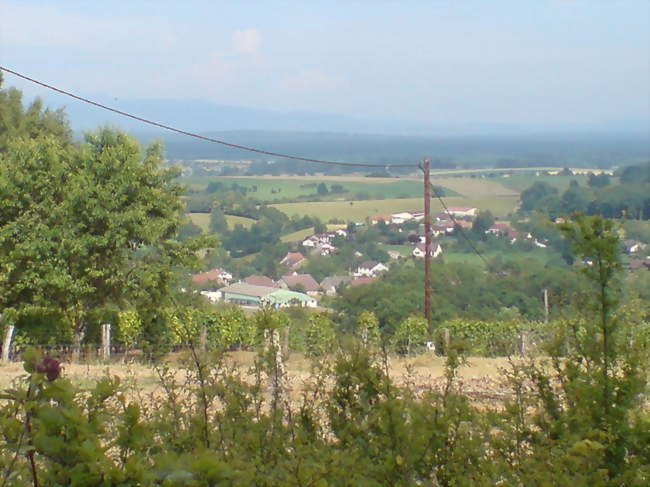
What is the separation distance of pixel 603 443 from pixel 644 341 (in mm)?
508

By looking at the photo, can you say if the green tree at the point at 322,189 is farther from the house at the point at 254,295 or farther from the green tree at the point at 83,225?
the green tree at the point at 83,225

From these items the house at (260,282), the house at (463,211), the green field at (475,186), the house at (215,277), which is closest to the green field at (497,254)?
the house at (260,282)

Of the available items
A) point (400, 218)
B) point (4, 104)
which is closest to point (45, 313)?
point (4, 104)

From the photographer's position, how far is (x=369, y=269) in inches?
1874

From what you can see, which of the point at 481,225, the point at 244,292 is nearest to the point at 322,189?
the point at 481,225

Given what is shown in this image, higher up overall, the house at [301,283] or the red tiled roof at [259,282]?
the red tiled roof at [259,282]

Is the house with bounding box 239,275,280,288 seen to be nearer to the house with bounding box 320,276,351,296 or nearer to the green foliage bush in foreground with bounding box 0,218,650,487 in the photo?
the house with bounding box 320,276,351,296

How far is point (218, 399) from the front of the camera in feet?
11.3

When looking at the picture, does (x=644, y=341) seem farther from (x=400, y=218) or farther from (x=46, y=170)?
(x=400, y=218)

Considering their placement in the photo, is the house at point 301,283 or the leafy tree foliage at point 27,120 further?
the house at point 301,283

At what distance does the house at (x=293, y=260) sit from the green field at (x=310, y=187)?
2378 centimetres

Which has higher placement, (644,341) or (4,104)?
(4,104)

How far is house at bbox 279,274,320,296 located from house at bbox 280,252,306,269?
4.03m

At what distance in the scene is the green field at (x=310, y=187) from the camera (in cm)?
8219
